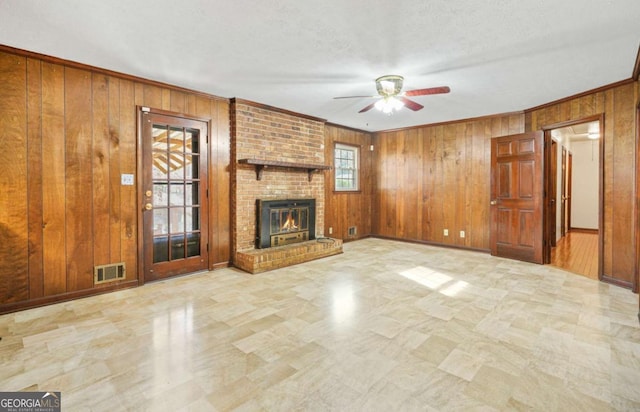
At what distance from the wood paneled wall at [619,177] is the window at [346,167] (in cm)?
418

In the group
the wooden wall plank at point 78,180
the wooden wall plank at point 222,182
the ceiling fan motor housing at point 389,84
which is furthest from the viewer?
the wooden wall plank at point 222,182

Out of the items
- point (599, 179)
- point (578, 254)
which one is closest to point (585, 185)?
point (578, 254)

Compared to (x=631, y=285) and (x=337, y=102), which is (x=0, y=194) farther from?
(x=631, y=285)

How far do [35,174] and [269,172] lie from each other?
9.62 ft

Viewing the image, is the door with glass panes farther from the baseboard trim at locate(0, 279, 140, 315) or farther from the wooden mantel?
the wooden mantel

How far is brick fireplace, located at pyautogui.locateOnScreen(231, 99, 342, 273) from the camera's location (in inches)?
187

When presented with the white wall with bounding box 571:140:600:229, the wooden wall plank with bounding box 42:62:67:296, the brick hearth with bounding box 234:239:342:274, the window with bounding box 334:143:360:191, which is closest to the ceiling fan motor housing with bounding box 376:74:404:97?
the brick hearth with bounding box 234:239:342:274

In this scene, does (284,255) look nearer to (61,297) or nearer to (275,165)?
(275,165)

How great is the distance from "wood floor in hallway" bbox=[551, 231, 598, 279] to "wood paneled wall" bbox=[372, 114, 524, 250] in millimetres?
1222

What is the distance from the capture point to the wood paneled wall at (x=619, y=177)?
12.6 ft

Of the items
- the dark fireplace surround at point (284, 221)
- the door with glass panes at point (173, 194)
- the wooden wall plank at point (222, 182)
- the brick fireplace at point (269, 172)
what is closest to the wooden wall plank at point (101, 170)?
the door with glass panes at point (173, 194)

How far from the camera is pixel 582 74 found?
12.1ft

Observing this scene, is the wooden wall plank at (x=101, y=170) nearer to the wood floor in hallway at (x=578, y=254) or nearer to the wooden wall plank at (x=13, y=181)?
the wooden wall plank at (x=13, y=181)

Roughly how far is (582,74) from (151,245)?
5.76 metres
